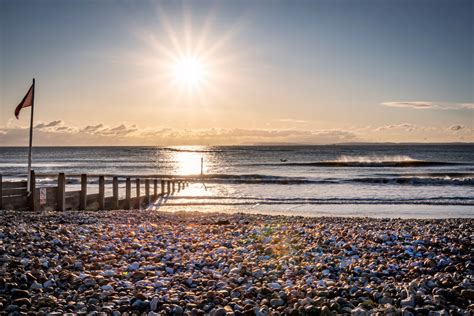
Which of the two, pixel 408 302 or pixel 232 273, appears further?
pixel 232 273

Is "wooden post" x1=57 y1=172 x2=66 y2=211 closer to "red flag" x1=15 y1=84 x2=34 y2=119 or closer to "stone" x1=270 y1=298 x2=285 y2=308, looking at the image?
"red flag" x1=15 y1=84 x2=34 y2=119

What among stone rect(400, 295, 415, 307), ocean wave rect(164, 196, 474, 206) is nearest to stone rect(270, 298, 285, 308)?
stone rect(400, 295, 415, 307)

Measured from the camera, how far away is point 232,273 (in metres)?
6.16

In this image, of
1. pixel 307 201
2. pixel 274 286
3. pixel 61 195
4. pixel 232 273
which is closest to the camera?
pixel 274 286

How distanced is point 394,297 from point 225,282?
2155 millimetres

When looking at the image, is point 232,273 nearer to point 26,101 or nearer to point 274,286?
point 274,286

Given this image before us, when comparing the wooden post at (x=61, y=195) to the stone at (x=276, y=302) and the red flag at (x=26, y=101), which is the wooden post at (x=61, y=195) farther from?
the stone at (x=276, y=302)

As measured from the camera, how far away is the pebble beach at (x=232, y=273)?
5.00 meters

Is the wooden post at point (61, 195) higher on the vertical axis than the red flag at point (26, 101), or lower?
lower

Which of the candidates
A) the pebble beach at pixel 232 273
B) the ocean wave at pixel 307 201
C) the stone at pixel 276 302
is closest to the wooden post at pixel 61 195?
the pebble beach at pixel 232 273

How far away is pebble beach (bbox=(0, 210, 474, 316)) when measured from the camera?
5.00m

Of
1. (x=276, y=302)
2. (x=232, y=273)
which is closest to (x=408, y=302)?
(x=276, y=302)

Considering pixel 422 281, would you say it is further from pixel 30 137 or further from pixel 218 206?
pixel 218 206

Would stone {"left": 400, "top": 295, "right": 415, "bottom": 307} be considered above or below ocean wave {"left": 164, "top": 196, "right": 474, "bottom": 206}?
above
